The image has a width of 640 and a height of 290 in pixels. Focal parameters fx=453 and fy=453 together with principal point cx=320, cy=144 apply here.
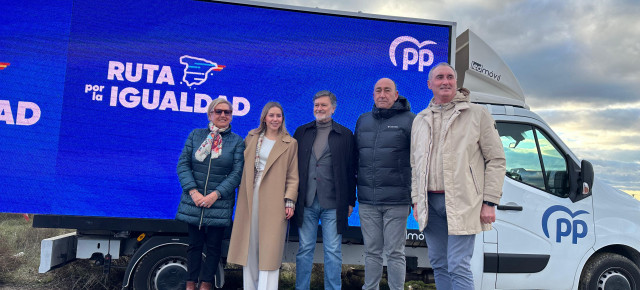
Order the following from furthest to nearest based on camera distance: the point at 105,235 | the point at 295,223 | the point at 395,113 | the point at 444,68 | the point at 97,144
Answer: the point at 105,235 → the point at 97,144 → the point at 295,223 → the point at 395,113 → the point at 444,68

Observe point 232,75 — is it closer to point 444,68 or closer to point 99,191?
point 99,191

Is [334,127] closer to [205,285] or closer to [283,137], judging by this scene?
[283,137]

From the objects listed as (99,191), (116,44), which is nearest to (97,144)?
(99,191)

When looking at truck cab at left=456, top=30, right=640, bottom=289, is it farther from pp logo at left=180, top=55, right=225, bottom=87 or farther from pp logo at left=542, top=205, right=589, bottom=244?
pp logo at left=180, top=55, right=225, bottom=87

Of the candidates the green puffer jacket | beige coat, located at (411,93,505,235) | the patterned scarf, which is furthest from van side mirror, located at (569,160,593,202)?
the patterned scarf

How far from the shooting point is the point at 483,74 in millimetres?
4441

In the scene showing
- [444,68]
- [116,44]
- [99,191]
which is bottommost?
[99,191]

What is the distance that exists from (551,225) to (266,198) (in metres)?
2.62

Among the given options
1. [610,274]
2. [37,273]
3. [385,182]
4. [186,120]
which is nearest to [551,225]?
[610,274]

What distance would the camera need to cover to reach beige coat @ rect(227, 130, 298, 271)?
345 centimetres

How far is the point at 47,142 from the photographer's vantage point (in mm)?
3846

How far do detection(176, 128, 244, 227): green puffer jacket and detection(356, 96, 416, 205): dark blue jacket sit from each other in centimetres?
98

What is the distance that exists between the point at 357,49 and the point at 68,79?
99.6 inches

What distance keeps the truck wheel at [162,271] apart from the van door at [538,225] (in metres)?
2.73
